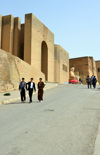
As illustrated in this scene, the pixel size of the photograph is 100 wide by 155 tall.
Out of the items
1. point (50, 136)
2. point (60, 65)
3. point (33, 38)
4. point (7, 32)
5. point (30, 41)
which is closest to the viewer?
point (50, 136)

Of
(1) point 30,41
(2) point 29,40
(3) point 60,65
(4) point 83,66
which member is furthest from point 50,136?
(4) point 83,66

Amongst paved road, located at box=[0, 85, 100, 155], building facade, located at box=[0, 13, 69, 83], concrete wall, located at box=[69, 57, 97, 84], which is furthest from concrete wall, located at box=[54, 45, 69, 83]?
paved road, located at box=[0, 85, 100, 155]

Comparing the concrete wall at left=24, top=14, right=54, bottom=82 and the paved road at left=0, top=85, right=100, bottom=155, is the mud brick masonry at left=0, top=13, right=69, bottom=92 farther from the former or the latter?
the paved road at left=0, top=85, right=100, bottom=155

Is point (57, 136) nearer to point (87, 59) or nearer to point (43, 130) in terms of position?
point (43, 130)

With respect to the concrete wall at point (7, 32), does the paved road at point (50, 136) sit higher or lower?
lower

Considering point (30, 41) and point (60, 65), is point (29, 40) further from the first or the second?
point (60, 65)

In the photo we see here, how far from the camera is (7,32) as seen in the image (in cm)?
3034

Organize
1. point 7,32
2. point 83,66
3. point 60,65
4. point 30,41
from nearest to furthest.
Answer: point 30,41 → point 7,32 → point 60,65 → point 83,66

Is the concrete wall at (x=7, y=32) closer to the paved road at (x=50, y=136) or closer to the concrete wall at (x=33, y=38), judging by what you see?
the concrete wall at (x=33, y=38)

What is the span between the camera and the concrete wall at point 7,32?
29.9 m

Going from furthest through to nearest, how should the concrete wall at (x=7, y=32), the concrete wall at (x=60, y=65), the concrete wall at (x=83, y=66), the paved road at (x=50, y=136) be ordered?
the concrete wall at (x=83, y=66)
the concrete wall at (x=60, y=65)
the concrete wall at (x=7, y=32)
the paved road at (x=50, y=136)

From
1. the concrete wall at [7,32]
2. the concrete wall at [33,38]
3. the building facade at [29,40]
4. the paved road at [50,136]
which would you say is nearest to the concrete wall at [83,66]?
the building facade at [29,40]

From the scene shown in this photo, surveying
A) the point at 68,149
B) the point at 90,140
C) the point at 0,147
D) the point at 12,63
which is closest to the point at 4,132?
the point at 0,147

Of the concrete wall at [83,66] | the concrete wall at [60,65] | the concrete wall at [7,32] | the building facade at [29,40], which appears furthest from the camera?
the concrete wall at [83,66]
